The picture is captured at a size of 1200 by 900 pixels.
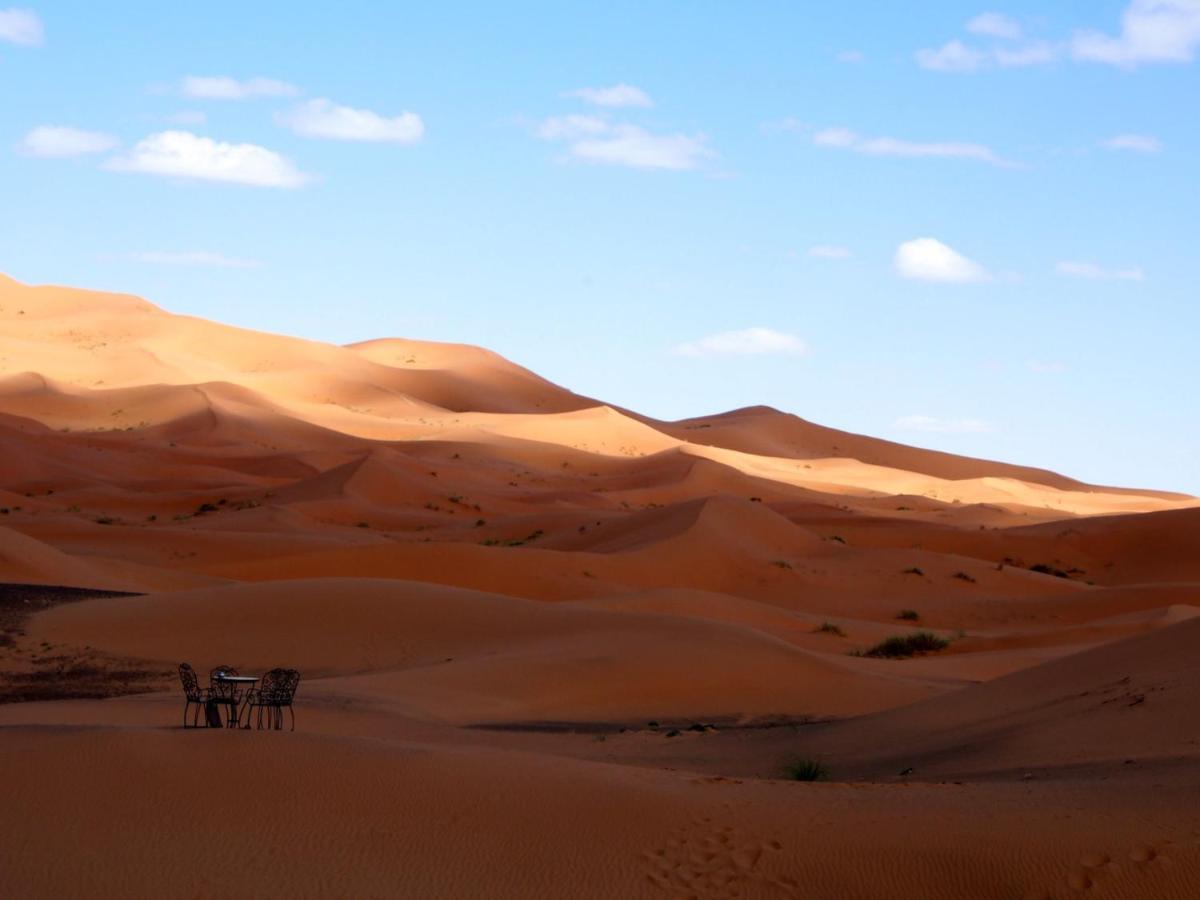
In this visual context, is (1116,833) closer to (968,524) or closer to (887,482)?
(968,524)

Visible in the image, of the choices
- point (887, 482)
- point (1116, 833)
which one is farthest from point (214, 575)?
point (887, 482)

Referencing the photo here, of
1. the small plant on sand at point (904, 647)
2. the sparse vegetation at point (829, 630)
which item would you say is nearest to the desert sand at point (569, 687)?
the small plant on sand at point (904, 647)

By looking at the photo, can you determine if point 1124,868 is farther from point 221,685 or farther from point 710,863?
point 221,685

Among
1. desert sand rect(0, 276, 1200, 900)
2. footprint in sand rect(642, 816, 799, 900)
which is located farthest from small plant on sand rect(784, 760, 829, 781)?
footprint in sand rect(642, 816, 799, 900)

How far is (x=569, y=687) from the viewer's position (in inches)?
675

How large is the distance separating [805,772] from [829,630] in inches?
597

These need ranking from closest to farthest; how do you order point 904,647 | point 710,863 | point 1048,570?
point 710,863, point 904,647, point 1048,570

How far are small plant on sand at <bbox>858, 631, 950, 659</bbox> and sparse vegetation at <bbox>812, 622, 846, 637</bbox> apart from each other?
1.01 metres

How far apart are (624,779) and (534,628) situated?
12.3 meters

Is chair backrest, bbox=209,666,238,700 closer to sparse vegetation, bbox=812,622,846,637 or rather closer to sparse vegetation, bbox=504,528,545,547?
sparse vegetation, bbox=812,622,846,637

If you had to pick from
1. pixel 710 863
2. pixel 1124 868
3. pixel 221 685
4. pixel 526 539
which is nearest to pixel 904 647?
pixel 221 685

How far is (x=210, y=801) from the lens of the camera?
7.81m

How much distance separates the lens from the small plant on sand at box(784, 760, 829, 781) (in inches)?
411

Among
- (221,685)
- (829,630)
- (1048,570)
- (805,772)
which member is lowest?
(829,630)
